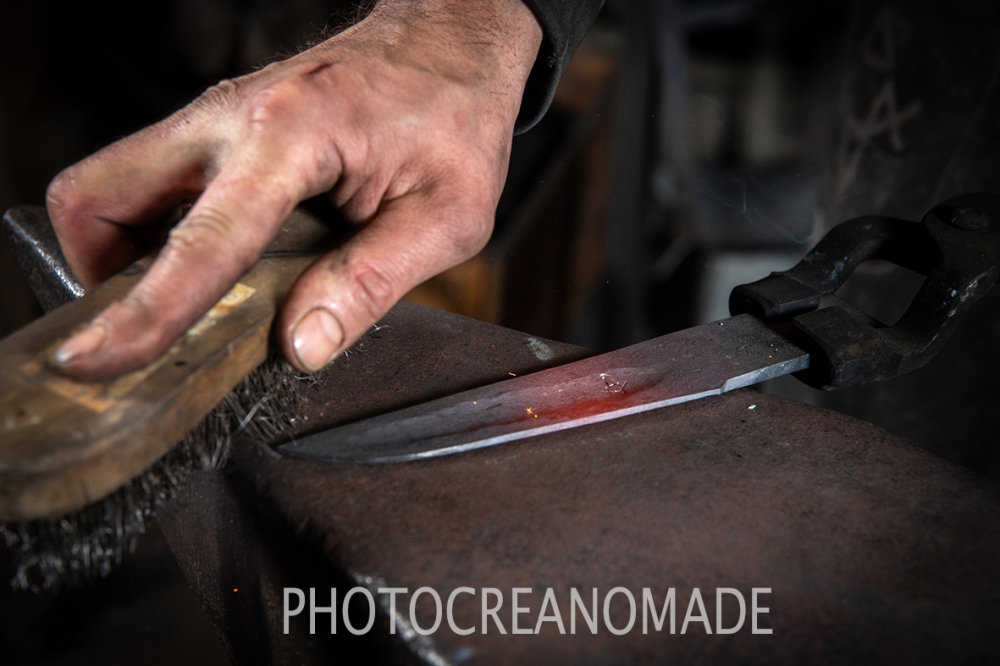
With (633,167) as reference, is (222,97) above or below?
above

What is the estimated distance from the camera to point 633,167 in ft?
9.21

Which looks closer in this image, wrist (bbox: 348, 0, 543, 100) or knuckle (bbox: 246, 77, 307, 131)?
knuckle (bbox: 246, 77, 307, 131)

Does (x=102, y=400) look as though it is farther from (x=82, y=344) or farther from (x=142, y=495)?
(x=142, y=495)

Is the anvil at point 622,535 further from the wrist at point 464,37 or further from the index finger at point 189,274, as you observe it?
the wrist at point 464,37

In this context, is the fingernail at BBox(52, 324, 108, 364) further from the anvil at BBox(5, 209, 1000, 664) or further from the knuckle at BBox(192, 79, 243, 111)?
the knuckle at BBox(192, 79, 243, 111)

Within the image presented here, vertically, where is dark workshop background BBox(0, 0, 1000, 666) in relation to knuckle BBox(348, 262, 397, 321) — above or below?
below

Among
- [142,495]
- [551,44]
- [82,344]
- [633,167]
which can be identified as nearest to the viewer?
[82,344]

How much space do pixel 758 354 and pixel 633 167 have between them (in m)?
1.99

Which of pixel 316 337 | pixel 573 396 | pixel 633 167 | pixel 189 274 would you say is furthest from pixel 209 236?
pixel 633 167

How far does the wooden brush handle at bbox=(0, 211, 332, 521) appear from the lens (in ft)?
1.92

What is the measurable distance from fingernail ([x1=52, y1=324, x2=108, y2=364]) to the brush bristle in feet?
0.49

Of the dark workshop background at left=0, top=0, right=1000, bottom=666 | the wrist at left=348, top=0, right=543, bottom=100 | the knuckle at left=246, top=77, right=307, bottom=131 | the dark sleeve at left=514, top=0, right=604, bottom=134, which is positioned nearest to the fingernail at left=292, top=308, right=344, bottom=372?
the knuckle at left=246, top=77, right=307, bottom=131

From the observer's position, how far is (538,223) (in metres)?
2.33

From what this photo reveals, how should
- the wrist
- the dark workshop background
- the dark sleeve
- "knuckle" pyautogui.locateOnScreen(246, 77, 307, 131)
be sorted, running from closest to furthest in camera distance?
"knuckle" pyautogui.locateOnScreen(246, 77, 307, 131) → the wrist → the dark sleeve → the dark workshop background
